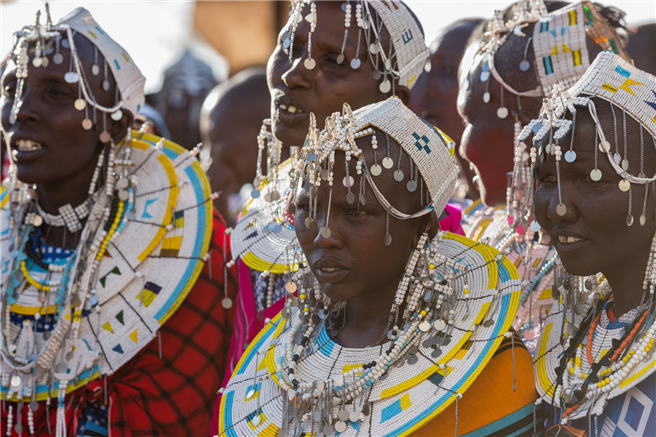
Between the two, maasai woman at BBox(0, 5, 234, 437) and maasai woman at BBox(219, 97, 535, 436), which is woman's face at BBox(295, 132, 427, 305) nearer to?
maasai woman at BBox(219, 97, 535, 436)

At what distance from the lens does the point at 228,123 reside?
215 inches

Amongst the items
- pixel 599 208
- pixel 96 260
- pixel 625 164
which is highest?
pixel 625 164

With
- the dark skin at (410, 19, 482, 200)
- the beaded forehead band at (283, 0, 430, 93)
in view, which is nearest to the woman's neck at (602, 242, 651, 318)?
the beaded forehead band at (283, 0, 430, 93)

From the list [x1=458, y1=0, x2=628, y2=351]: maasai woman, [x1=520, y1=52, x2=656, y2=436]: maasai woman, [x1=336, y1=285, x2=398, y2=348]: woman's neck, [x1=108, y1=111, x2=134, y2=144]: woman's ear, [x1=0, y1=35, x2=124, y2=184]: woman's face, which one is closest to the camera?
[x1=520, y1=52, x2=656, y2=436]: maasai woman

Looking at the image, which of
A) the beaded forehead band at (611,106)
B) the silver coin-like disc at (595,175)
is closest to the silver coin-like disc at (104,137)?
the beaded forehead band at (611,106)

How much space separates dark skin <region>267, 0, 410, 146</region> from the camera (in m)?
2.89

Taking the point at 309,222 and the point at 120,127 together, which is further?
the point at 120,127

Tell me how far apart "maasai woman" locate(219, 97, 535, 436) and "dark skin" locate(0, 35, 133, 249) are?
1.34 m

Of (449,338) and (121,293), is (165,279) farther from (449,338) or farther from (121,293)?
(449,338)

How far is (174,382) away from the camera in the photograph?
3160 mm

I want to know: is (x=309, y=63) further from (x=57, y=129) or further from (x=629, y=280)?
(x=629, y=280)

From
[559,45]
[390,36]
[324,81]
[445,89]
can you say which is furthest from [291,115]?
[445,89]

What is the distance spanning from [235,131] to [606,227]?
3768 millimetres

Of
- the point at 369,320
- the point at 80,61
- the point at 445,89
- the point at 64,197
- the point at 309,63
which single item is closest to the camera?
the point at 369,320
